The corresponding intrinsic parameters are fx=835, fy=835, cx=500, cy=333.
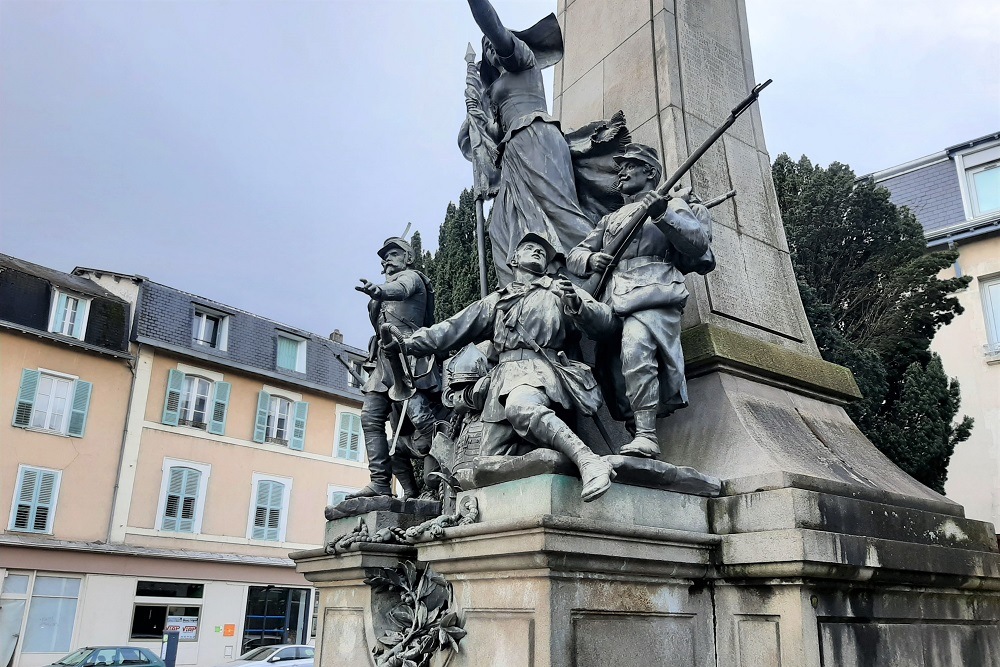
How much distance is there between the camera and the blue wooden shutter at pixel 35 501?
20.2 meters

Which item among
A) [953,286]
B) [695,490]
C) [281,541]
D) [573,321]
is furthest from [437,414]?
[281,541]

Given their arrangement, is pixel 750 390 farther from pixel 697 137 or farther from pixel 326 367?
pixel 326 367

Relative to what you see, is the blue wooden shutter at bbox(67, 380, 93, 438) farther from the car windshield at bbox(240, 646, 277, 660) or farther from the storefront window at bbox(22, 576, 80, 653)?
the car windshield at bbox(240, 646, 277, 660)

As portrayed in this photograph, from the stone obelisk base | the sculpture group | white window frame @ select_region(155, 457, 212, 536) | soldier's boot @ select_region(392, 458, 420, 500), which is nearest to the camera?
the stone obelisk base

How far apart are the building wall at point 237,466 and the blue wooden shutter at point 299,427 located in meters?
0.18

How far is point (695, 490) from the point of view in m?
4.30

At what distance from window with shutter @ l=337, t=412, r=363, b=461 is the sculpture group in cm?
2157

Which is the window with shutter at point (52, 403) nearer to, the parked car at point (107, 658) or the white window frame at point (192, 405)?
the white window frame at point (192, 405)

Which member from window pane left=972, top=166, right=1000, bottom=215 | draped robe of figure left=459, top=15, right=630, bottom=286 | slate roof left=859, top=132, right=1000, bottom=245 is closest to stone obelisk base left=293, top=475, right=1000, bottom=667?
draped robe of figure left=459, top=15, right=630, bottom=286

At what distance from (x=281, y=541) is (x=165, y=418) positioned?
516 cm

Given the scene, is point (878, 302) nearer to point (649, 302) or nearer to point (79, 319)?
point (649, 302)

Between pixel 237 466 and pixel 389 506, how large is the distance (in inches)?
804

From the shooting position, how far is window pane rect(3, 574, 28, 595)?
1942 cm

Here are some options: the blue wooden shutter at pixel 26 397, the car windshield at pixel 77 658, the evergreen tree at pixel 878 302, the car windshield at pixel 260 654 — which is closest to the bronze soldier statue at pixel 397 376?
the evergreen tree at pixel 878 302
